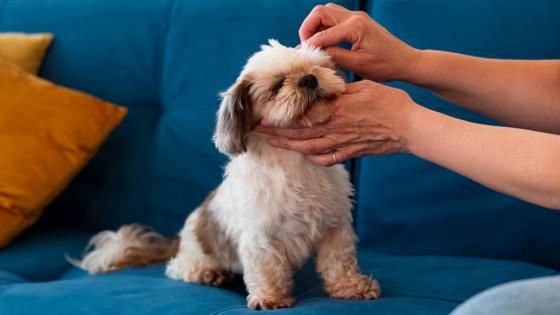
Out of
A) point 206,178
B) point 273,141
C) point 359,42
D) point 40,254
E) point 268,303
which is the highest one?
point 359,42

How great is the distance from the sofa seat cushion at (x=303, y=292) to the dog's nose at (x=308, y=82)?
0.44 m

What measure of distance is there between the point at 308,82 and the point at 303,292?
0.51 m

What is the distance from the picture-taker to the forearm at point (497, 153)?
103 cm

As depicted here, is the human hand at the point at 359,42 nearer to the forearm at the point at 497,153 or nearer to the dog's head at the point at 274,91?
the dog's head at the point at 274,91

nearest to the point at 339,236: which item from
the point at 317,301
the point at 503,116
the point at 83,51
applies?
the point at 317,301

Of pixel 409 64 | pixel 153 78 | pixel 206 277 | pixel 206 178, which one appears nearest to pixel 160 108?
pixel 153 78

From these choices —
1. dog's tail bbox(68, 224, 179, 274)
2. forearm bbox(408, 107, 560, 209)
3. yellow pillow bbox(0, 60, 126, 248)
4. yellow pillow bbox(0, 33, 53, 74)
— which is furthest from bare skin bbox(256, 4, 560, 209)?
yellow pillow bbox(0, 33, 53, 74)

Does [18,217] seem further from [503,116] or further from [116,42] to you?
[503,116]

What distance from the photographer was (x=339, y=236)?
56.9 inches

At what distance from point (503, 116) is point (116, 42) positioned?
3.97 feet

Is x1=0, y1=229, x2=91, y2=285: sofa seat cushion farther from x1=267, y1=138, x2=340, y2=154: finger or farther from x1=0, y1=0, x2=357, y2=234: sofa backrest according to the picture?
x1=267, y1=138, x2=340, y2=154: finger

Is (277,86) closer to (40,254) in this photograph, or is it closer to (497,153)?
(497,153)

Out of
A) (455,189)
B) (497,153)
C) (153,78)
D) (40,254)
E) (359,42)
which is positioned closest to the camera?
(497,153)

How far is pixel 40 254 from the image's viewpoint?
1.82m
